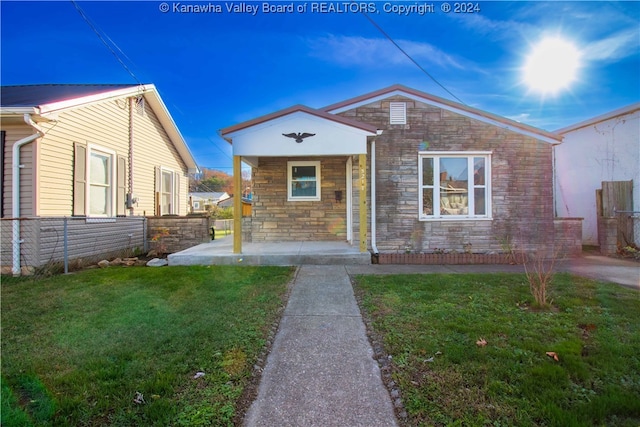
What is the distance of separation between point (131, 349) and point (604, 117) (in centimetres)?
1373

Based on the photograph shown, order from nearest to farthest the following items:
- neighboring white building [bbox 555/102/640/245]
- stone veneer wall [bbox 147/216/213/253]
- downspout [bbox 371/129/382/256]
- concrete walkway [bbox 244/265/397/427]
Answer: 1. concrete walkway [bbox 244/265/397/427]
2. downspout [bbox 371/129/382/256]
3. neighboring white building [bbox 555/102/640/245]
4. stone veneer wall [bbox 147/216/213/253]

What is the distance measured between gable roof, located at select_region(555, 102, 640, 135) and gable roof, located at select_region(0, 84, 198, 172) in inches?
583

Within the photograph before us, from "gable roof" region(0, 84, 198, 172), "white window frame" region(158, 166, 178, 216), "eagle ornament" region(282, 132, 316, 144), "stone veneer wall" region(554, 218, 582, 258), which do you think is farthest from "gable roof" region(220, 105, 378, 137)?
"white window frame" region(158, 166, 178, 216)

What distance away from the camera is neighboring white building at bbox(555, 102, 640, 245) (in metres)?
9.53

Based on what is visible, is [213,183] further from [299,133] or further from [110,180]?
[299,133]

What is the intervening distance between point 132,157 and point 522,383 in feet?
37.6

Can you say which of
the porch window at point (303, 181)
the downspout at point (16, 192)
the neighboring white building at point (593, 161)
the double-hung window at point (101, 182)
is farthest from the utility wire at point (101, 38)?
the neighboring white building at point (593, 161)

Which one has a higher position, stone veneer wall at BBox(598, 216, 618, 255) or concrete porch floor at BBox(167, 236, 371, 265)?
stone veneer wall at BBox(598, 216, 618, 255)

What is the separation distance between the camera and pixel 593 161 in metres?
10.6

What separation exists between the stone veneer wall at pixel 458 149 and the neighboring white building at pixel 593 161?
346 centimetres

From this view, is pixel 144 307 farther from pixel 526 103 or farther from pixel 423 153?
pixel 526 103

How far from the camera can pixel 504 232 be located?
8.42 meters

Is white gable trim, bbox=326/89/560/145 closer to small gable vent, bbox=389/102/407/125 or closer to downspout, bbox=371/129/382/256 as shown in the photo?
small gable vent, bbox=389/102/407/125

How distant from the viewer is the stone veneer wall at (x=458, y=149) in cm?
831
